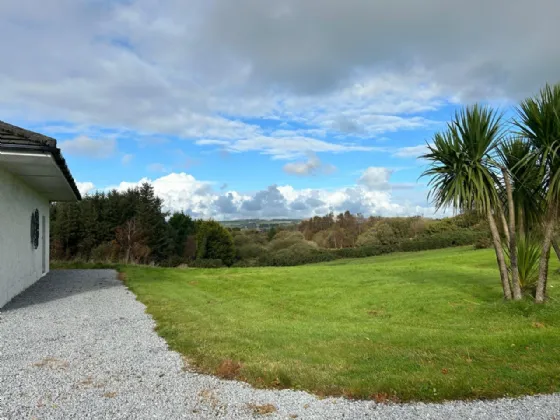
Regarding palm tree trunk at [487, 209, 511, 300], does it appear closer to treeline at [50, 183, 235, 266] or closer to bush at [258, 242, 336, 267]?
treeline at [50, 183, 235, 266]

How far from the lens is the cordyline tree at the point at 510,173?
8289mm

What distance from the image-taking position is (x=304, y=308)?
10438 mm

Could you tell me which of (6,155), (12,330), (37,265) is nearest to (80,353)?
(12,330)

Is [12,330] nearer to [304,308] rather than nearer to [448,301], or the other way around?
[304,308]

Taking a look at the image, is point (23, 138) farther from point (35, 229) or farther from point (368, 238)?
point (368, 238)

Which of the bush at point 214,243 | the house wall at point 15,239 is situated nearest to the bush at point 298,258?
the bush at point 214,243

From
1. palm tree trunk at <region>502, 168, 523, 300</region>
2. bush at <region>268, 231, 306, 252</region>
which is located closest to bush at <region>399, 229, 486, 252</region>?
bush at <region>268, 231, 306, 252</region>

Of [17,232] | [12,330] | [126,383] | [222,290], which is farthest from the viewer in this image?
[222,290]

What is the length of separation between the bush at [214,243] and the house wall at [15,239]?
32.6m

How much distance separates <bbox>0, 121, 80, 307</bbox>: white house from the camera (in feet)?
26.7

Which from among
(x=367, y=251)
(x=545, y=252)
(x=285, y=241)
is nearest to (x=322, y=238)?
(x=285, y=241)

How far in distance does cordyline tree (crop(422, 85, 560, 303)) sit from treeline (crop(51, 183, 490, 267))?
17284mm

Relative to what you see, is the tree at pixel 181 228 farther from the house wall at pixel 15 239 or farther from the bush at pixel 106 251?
the house wall at pixel 15 239

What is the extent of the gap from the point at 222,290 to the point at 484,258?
496 inches
